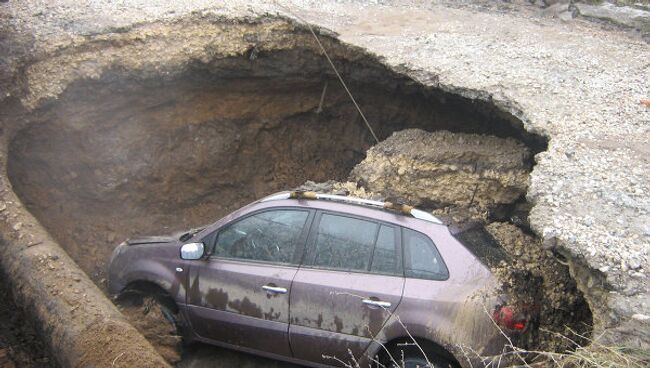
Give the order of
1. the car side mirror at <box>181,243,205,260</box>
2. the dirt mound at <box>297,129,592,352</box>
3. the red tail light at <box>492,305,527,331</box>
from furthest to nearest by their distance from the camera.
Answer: the dirt mound at <box>297,129,592,352</box>, the car side mirror at <box>181,243,205,260</box>, the red tail light at <box>492,305,527,331</box>

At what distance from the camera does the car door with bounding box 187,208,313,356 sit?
5.04 meters

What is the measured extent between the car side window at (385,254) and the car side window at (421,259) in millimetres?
87

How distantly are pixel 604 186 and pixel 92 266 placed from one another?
5566mm

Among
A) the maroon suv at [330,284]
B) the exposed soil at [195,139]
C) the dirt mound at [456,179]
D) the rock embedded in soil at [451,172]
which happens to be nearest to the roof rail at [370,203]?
the maroon suv at [330,284]

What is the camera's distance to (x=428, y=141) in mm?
7301

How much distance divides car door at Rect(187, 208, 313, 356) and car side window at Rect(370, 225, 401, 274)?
66 cm

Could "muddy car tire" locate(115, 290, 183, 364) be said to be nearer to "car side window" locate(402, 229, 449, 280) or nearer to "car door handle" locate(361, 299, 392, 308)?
"car door handle" locate(361, 299, 392, 308)

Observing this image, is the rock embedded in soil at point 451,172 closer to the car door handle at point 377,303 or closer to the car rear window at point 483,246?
the car rear window at point 483,246

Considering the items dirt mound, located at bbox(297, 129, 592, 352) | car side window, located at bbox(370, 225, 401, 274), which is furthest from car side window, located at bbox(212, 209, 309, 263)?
dirt mound, located at bbox(297, 129, 592, 352)

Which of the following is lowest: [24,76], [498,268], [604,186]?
[498,268]

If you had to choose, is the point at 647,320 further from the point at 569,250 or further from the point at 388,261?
the point at 388,261

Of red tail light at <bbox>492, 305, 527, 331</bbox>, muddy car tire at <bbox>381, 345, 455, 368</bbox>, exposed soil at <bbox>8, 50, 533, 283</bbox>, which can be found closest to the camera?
red tail light at <bbox>492, 305, 527, 331</bbox>

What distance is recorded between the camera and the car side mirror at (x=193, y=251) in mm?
5340

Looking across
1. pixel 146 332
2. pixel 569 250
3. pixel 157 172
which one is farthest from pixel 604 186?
pixel 157 172
